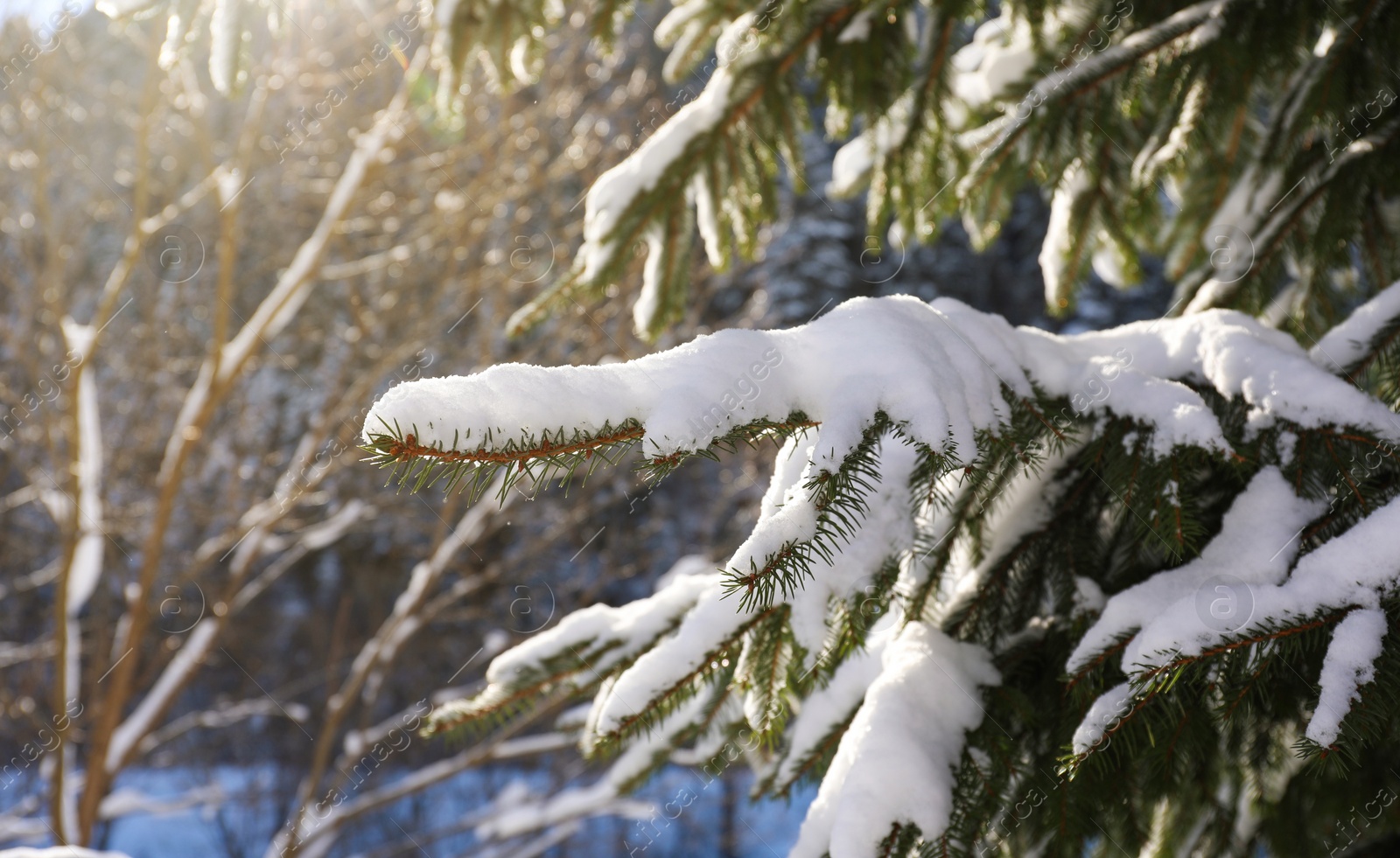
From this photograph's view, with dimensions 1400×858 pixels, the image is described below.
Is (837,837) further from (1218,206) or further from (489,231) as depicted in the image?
(489,231)

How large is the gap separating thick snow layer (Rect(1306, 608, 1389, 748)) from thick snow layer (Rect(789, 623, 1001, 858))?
1.32 ft

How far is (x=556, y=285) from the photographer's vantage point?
1894 mm

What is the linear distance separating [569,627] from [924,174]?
4.71 feet

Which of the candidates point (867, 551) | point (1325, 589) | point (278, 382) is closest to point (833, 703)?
point (867, 551)

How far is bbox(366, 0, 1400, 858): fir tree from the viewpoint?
77cm

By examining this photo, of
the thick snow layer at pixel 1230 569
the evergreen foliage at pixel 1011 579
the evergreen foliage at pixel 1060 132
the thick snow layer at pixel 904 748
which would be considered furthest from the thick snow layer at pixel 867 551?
the evergreen foliage at pixel 1060 132

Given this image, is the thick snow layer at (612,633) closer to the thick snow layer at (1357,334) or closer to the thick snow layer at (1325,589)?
the thick snow layer at (1325,589)

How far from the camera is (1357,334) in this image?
1.19m

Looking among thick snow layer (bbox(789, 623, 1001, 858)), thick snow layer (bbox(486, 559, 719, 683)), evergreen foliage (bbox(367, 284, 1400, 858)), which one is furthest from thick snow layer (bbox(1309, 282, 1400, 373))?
thick snow layer (bbox(486, 559, 719, 683))

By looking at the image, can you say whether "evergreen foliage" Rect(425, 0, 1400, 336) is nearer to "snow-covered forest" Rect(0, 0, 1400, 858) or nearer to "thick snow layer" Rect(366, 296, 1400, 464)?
"snow-covered forest" Rect(0, 0, 1400, 858)

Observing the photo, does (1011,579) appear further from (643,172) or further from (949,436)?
(643,172)

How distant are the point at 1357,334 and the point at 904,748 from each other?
0.89 m

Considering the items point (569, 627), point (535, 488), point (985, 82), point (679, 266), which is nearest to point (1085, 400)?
point (535, 488)

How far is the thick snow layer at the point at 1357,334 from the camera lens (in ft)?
3.83
